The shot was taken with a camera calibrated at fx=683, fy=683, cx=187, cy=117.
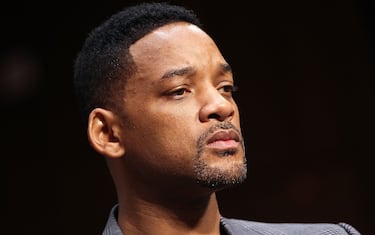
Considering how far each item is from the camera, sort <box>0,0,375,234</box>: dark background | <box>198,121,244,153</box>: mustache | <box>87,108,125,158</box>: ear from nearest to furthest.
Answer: <box>198,121,244,153</box>: mustache → <box>87,108,125,158</box>: ear → <box>0,0,375,234</box>: dark background

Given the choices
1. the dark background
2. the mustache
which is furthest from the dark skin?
the dark background

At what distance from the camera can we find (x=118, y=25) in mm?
1783

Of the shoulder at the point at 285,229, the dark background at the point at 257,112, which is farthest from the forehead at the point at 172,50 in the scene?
the dark background at the point at 257,112

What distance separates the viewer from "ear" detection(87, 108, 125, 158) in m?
1.70

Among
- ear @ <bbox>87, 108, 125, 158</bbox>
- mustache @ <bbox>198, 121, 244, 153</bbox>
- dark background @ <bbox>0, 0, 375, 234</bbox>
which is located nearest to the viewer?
mustache @ <bbox>198, 121, 244, 153</bbox>

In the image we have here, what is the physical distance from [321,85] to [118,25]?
1.21 m

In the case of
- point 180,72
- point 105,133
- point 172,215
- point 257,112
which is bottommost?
point 257,112

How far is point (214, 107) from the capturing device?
63.0 inches

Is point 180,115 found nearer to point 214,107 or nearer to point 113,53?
point 214,107

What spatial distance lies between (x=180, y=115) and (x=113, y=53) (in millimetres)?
268

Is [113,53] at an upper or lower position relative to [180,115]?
upper

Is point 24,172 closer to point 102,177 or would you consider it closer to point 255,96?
point 102,177

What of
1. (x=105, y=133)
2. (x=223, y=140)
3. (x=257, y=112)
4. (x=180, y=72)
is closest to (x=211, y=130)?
(x=223, y=140)

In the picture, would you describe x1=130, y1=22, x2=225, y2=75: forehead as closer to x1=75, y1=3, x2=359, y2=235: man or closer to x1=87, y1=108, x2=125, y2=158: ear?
x1=75, y1=3, x2=359, y2=235: man
